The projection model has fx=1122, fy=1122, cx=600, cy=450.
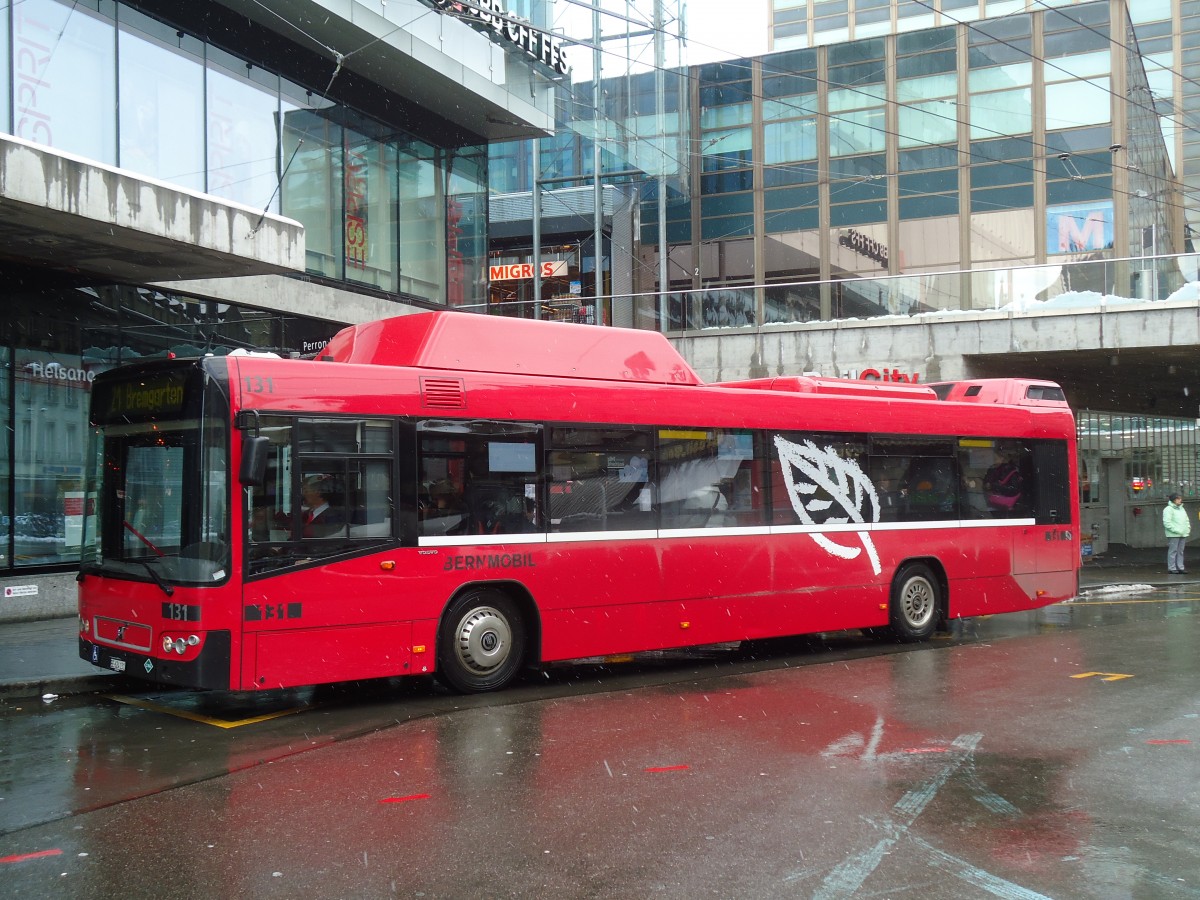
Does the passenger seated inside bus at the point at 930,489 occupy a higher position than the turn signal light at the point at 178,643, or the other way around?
the passenger seated inside bus at the point at 930,489

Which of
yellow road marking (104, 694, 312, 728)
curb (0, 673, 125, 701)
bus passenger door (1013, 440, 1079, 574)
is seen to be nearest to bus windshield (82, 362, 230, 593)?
yellow road marking (104, 694, 312, 728)

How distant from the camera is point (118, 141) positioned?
14812mm

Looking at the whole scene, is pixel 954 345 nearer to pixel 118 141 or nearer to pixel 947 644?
pixel 947 644

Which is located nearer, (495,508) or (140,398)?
(140,398)

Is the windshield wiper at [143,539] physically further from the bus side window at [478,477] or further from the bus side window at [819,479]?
the bus side window at [819,479]

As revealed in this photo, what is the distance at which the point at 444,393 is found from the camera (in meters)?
9.73

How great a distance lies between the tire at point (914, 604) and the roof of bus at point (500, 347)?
4.12 m

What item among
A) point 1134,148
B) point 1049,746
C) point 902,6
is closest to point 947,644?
point 1049,746

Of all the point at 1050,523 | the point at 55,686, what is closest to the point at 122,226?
the point at 55,686

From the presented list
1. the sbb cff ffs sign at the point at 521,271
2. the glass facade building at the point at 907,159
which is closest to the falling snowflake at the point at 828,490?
the glass facade building at the point at 907,159

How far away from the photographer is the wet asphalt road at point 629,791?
5.02 m

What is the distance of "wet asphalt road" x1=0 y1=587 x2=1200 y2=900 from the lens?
5023 millimetres

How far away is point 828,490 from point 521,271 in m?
25.6

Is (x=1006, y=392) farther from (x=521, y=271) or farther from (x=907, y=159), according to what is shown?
(x=521, y=271)
